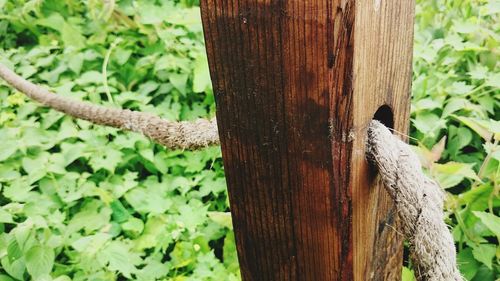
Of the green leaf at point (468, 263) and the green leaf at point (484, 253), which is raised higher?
the green leaf at point (484, 253)

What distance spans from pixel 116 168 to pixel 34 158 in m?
0.42

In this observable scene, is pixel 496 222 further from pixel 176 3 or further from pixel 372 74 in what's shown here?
pixel 176 3

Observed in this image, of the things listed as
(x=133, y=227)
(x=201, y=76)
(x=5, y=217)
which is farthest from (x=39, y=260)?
(x=201, y=76)

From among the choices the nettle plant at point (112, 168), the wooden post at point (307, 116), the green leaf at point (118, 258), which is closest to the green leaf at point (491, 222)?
the wooden post at point (307, 116)

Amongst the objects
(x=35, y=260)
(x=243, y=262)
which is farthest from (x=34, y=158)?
(x=243, y=262)

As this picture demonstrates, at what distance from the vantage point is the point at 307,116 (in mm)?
817

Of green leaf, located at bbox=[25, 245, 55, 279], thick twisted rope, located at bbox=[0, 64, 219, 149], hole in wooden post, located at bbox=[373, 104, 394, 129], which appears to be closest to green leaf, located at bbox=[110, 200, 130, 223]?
green leaf, located at bbox=[25, 245, 55, 279]

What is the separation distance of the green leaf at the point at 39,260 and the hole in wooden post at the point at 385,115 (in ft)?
4.83

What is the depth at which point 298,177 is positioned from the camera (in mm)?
880

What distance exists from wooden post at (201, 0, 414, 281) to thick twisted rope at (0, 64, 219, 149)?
0.32 m

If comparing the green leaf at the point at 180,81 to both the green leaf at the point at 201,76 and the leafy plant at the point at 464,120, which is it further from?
the leafy plant at the point at 464,120

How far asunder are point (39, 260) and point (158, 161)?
2.78 feet

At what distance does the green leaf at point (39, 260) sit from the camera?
1.86 metres

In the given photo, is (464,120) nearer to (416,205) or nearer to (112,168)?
(416,205)
